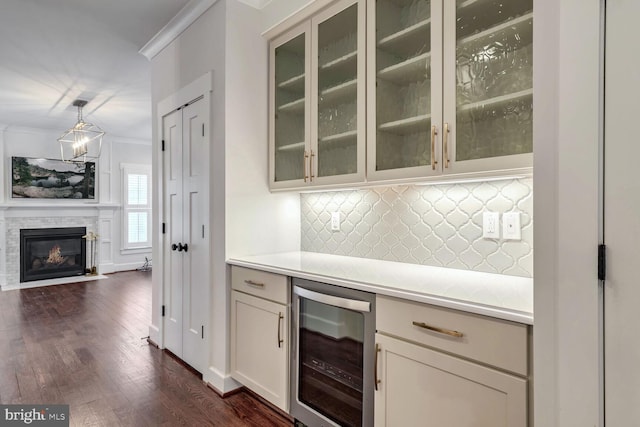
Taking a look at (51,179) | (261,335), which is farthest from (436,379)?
(51,179)

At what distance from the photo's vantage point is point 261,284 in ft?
6.95

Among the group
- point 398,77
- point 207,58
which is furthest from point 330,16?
point 207,58

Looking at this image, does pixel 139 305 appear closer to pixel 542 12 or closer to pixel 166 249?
pixel 166 249

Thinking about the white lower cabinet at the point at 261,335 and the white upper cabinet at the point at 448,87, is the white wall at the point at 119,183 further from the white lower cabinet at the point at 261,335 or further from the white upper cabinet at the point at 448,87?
the white upper cabinet at the point at 448,87

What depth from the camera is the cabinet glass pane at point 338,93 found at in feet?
6.66

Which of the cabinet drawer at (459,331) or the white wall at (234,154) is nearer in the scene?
the cabinet drawer at (459,331)

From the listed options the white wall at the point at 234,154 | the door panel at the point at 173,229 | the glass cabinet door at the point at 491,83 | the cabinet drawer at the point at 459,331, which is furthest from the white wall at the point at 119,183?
the glass cabinet door at the point at 491,83

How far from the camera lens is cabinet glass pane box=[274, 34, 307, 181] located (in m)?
2.37

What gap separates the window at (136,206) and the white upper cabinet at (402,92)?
5.92 metres

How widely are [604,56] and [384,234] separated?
4.64 ft

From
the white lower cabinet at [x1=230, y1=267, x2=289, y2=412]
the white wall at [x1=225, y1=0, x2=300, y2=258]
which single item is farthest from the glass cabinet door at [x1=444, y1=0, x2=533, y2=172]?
the white wall at [x1=225, y1=0, x2=300, y2=258]

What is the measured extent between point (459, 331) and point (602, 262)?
1.59 feet

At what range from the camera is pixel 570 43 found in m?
0.98

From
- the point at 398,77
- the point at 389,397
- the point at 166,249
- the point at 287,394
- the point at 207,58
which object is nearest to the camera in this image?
the point at 389,397
